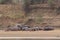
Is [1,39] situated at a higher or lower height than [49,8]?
higher

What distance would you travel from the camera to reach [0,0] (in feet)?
61.0

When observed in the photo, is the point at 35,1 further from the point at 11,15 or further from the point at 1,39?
the point at 1,39

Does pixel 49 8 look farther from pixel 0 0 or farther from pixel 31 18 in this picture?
pixel 0 0

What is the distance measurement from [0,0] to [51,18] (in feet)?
14.8

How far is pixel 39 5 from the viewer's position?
18.0 m

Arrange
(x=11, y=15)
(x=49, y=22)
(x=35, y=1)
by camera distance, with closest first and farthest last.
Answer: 1. (x=49, y=22)
2. (x=11, y=15)
3. (x=35, y=1)

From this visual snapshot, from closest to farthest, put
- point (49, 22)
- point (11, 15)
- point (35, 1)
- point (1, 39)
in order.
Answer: point (1, 39) → point (49, 22) → point (11, 15) → point (35, 1)

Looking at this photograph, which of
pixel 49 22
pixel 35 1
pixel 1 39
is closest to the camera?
pixel 1 39

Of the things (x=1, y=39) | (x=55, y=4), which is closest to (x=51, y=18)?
(x=55, y=4)

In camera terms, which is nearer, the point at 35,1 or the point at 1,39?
the point at 1,39

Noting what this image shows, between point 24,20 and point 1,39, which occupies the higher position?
point 1,39

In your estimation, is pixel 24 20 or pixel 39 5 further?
pixel 39 5

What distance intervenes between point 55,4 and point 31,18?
104 inches

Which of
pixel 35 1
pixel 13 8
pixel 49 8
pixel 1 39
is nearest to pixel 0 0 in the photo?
pixel 13 8
